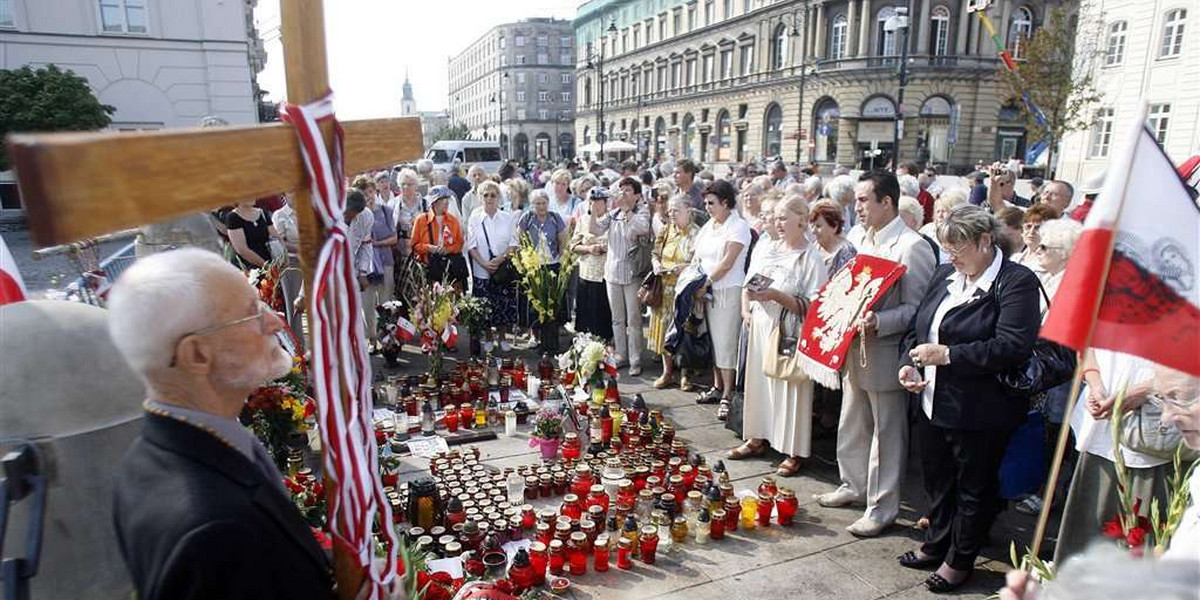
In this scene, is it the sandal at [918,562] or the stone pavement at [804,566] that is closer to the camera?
the stone pavement at [804,566]

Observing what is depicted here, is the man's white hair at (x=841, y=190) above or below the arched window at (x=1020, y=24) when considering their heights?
below

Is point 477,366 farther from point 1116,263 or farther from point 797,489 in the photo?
point 1116,263

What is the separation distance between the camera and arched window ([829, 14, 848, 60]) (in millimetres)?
41122

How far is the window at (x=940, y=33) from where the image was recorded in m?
38.8

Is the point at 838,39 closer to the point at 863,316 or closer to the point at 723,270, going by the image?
the point at 723,270

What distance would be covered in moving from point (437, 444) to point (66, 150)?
14.8ft

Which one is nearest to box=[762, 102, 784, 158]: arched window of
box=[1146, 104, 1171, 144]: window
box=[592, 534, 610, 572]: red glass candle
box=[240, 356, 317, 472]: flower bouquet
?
box=[1146, 104, 1171, 144]: window

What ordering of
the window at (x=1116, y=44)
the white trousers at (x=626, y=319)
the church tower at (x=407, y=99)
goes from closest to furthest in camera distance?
the white trousers at (x=626, y=319)
the window at (x=1116, y=44)
the church tower at (x=407, y=99)

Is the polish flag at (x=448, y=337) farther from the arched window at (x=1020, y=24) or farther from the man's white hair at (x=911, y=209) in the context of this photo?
the arched window at (x=1020, y=24)

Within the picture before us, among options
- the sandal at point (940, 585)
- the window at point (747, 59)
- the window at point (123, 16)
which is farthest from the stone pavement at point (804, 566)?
the window at point (747, 59)

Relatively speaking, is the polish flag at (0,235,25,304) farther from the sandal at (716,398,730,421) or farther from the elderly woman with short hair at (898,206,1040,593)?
the sandal at (716,398,730,421)

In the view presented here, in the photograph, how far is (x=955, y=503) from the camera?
11.6ft

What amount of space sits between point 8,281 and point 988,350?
13.9 ft

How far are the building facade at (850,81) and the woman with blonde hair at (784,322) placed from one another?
29.2 m
